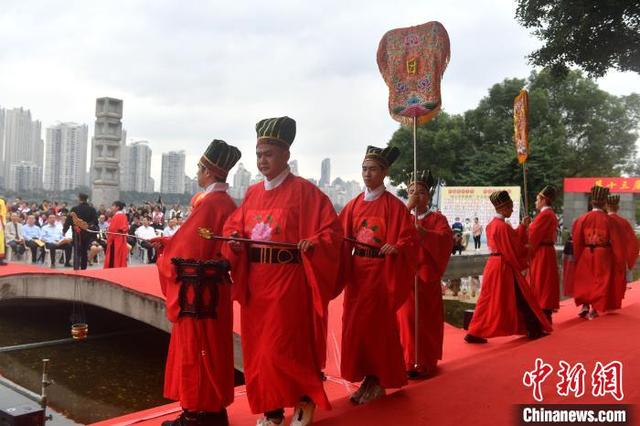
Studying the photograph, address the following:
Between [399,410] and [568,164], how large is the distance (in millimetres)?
28375

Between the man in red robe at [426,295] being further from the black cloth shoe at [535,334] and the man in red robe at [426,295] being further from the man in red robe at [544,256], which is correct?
the man in red robe at [544,256]

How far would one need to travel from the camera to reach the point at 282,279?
10.2 feet

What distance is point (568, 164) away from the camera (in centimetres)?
2870

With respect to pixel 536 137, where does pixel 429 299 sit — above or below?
below

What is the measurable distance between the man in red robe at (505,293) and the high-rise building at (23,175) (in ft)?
88.6

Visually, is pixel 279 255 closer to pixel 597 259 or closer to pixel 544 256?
pixel 544 256

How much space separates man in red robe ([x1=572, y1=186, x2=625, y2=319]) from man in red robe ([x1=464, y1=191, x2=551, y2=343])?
5.45 feet

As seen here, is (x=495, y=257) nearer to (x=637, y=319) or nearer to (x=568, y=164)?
(x=637, y=319)

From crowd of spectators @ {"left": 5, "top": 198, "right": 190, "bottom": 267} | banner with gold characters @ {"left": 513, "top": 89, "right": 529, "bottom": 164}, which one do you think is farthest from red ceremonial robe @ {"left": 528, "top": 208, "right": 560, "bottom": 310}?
crowd of spectators @ {"left": 5, "top": 198, "right": 190, "bottom": 267}

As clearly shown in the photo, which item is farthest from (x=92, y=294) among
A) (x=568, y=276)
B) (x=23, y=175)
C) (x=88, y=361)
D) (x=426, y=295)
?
(x=23, y=175)

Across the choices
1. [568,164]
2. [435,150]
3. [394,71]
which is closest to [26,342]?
[394,71]

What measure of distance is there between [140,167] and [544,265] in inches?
1024

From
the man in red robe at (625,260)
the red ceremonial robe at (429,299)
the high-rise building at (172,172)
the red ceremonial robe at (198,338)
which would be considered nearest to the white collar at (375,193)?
the red ceremonial robe at (429,299)

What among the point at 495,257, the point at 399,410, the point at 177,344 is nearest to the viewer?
the point at 177,344
